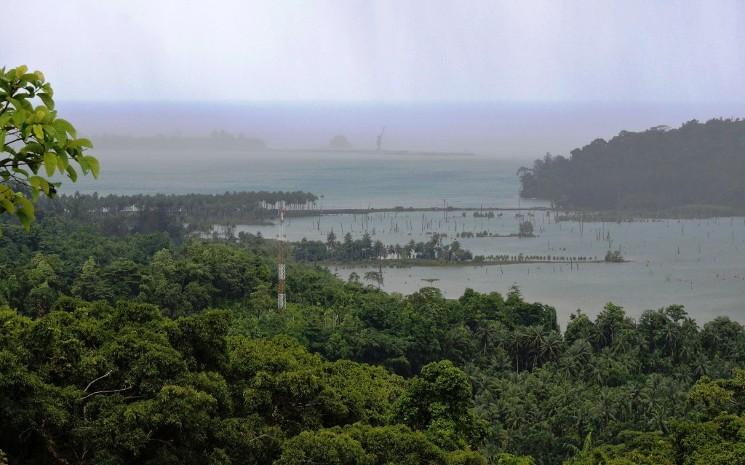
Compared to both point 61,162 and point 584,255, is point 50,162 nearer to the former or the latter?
point 61,162

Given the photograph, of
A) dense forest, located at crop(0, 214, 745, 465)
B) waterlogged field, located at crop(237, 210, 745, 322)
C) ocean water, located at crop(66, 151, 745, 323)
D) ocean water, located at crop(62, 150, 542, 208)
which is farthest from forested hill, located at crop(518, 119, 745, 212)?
dense forest, located at crop(0, 214, 745, 465)

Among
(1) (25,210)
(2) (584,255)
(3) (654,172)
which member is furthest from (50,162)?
(3) (654,172)

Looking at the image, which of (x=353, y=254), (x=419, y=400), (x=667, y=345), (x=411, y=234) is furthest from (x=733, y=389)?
(x=411, y=234)

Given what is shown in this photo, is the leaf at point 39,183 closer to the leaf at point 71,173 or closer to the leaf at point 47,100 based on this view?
the leaf at point 71,173

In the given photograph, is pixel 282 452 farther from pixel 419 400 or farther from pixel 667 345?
pixel 667 345

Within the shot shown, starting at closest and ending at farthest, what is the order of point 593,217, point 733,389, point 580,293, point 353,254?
point 733,389 < point 580,293 < point 353,254 < point 593,217

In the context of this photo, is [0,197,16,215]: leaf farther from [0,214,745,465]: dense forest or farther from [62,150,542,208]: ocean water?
[62,150,542,208]: ocean water
